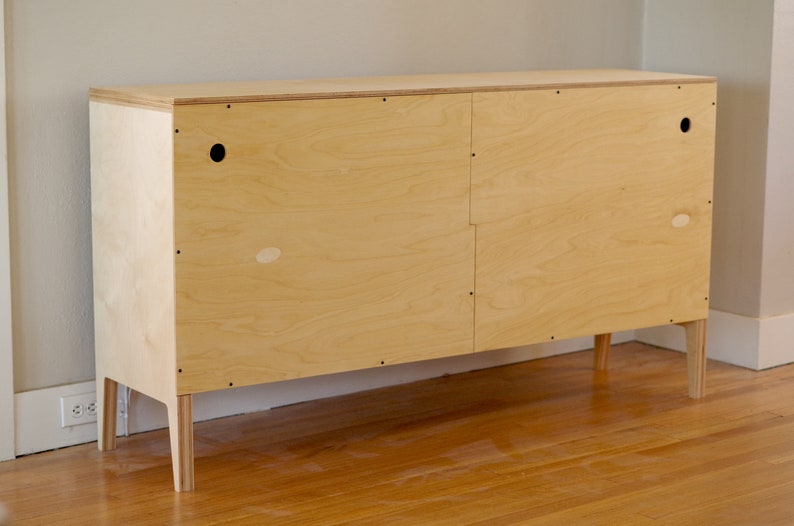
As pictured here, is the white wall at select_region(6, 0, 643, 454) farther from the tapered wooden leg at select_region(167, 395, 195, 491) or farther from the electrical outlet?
the tapered wooden leg at select_region(167, 395, 195, 491)

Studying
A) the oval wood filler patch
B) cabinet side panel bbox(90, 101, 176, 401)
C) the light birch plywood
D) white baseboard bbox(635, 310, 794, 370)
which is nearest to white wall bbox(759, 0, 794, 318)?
white baseboard bbox(635, 310, 794, 370)

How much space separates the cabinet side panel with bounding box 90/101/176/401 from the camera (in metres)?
2.11

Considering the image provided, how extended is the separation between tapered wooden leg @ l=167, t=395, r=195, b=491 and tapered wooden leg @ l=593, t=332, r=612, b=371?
1.27 meters

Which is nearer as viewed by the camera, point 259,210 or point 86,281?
point 259,210

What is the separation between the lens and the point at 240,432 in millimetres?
2551

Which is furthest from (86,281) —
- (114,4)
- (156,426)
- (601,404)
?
(601,404)

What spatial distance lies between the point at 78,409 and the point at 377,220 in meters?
0.75

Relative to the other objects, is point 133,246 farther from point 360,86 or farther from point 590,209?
point 590,209

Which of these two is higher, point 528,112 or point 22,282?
point 528,112

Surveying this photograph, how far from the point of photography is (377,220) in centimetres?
230

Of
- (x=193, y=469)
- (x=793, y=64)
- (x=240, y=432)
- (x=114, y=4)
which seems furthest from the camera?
(x=793, y=64)

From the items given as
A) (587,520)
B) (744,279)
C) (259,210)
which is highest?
(259,210)

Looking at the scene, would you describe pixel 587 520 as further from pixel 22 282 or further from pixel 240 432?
pixel 22 282

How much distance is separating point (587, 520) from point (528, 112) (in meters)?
0.87
